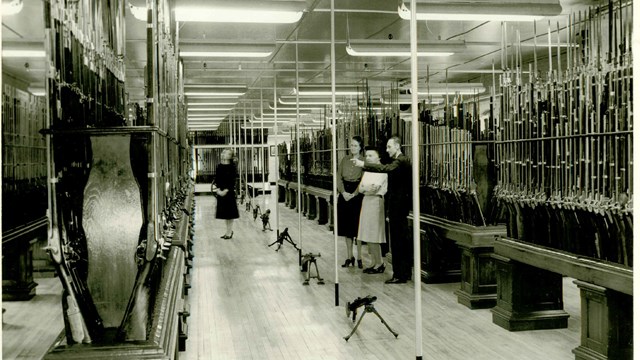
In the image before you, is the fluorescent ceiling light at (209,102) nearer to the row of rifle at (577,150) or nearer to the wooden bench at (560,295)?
the row of rifle at (577,150)

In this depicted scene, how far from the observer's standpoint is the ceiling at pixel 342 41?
7.96 meters

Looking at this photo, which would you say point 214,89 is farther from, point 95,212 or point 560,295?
point 95,212

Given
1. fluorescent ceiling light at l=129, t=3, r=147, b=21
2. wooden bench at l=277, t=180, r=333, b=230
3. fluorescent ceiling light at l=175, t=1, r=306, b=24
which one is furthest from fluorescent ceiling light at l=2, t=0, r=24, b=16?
wooden bench at l=277, t=180, r=333, b=230

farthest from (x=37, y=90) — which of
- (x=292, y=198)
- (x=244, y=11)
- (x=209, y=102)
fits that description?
(x=292, y=198)

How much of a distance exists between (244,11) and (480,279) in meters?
3.40

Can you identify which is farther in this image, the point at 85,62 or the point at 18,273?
the point at 85,62

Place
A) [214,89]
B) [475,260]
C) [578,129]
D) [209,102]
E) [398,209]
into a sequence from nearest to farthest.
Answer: [578,129] < [475,260] < [398,209] < [214,89] < [209,102]

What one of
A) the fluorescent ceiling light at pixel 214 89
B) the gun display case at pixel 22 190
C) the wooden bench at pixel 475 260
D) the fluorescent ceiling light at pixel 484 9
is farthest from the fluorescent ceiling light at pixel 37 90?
the fluorescent ceiling light at pixel 214 89

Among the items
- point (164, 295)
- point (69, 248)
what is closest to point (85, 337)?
point (69, 248)

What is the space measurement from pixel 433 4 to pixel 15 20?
423cm

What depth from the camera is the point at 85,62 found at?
2619mm

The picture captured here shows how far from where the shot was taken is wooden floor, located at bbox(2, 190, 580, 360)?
15.3 ft

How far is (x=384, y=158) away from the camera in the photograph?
29.4 ft

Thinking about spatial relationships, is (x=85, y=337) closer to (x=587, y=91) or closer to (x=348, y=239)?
(x=587, y=91)
